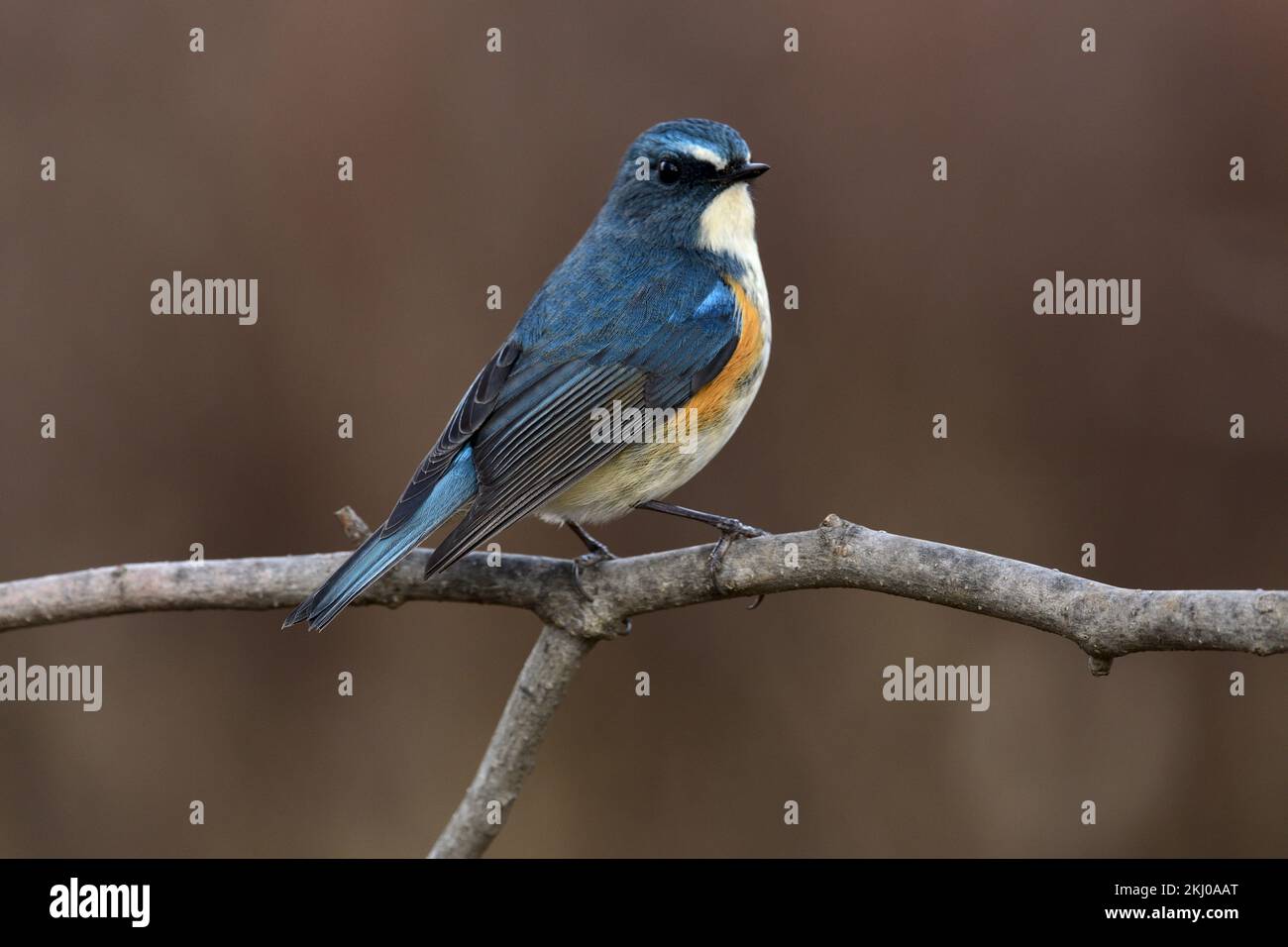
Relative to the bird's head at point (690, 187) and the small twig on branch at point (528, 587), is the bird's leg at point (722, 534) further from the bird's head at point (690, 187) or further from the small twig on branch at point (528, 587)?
the bird's head at point (690, 187)

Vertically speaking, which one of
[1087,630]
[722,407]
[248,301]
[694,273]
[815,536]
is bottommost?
[1087,630]

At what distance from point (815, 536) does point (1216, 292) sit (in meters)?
3.58

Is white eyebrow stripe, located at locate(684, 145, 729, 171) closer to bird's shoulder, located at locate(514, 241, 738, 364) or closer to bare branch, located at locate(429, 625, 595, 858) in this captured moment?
bird's shoulder, located at locate(514, 241, 738, 364)

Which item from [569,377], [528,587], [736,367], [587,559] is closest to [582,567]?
[587,559]

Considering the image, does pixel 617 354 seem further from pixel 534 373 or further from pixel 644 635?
pixel 644 635

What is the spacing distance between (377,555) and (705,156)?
1.72 meters

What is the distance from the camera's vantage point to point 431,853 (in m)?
3.89

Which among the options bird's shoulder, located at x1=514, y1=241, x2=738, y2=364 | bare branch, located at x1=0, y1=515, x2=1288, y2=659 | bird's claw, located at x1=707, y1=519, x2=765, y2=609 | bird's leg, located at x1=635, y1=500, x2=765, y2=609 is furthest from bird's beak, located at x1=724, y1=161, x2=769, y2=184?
bare branch, located at x1=0, y1=515, x2=1288, y2=659

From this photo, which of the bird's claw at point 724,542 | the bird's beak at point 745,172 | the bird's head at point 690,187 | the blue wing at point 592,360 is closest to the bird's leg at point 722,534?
the bird's claw at point 724,542

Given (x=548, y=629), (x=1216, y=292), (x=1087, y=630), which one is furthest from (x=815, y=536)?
(x=1216, y=292)

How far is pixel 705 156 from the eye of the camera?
4.30 metres

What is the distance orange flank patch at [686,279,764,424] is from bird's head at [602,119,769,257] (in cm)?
22

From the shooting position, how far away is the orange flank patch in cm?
414

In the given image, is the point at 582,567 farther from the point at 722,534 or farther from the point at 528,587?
the point at 722,534
